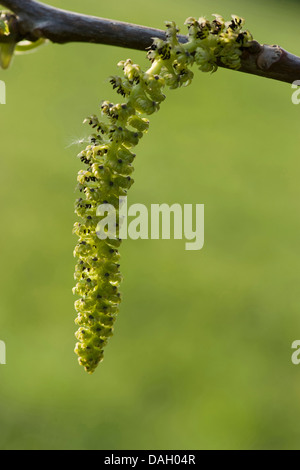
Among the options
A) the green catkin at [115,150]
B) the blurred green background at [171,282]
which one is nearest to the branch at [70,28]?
the green catkin at [115,150]

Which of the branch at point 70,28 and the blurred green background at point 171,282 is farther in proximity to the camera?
the blurred green background at point 171,282

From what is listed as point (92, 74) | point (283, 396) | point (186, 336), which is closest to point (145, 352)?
point (186, 336)

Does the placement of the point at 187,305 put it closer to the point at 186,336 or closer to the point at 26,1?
the point at 186,336

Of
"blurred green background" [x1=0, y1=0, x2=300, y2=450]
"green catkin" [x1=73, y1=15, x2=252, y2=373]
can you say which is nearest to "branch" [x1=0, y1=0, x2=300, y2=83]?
"green catkin" [x1=73, y1=15, x2=252, y2=373]

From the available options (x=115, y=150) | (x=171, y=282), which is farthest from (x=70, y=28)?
(x=171, y=282)

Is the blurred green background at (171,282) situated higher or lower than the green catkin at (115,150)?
higher

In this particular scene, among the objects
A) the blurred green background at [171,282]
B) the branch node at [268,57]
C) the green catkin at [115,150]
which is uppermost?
the blurred green background at [171,282]

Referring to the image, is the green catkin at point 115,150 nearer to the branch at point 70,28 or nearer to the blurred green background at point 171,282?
the branch at point 70,28

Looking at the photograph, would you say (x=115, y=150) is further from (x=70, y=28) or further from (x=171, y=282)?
(x=171, y=282)
